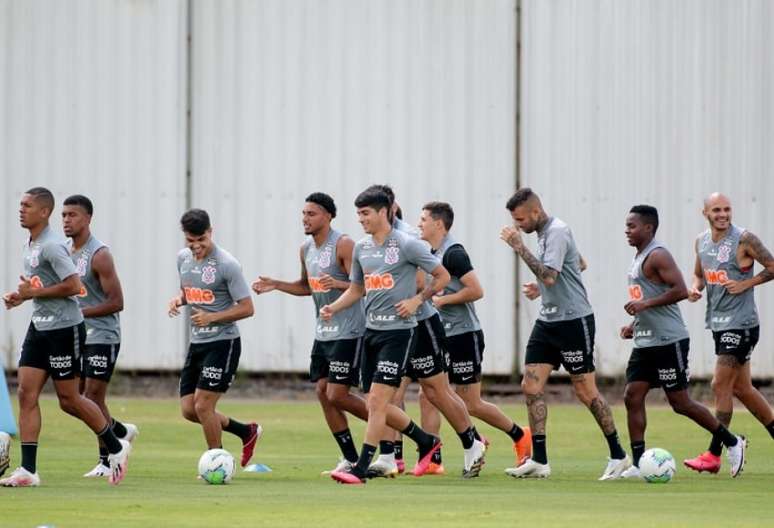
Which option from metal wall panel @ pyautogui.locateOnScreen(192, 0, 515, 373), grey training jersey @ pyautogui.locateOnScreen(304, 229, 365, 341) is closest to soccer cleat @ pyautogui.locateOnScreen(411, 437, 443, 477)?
grey training jersey @ pyautogui.locateOnScreen(304, 229, 365, 341)

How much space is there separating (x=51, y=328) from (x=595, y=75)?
14917 millimetres

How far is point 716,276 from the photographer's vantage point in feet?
58.2

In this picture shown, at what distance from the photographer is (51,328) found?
15328 mm

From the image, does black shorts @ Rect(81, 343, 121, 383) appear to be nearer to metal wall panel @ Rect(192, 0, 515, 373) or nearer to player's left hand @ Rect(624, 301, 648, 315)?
player's left hand @ Rect(624, 301, 648, 315)

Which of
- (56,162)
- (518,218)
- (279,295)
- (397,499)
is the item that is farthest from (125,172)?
(397,499)

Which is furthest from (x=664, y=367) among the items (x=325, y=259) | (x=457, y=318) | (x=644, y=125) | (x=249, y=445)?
(x=644, y=125)

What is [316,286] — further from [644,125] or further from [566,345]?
[644,125]

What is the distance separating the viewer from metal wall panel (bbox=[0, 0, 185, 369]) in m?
30.2

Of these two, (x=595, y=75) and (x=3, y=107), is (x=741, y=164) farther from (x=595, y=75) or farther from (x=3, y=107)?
(x=3, y=107)

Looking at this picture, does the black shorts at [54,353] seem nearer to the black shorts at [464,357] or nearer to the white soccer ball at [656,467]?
the black shorts at [464,357]

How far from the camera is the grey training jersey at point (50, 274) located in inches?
600

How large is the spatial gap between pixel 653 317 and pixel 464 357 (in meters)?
1.83

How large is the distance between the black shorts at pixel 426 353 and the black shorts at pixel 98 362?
3129 mm

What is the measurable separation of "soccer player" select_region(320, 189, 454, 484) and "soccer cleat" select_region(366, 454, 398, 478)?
61 cm
